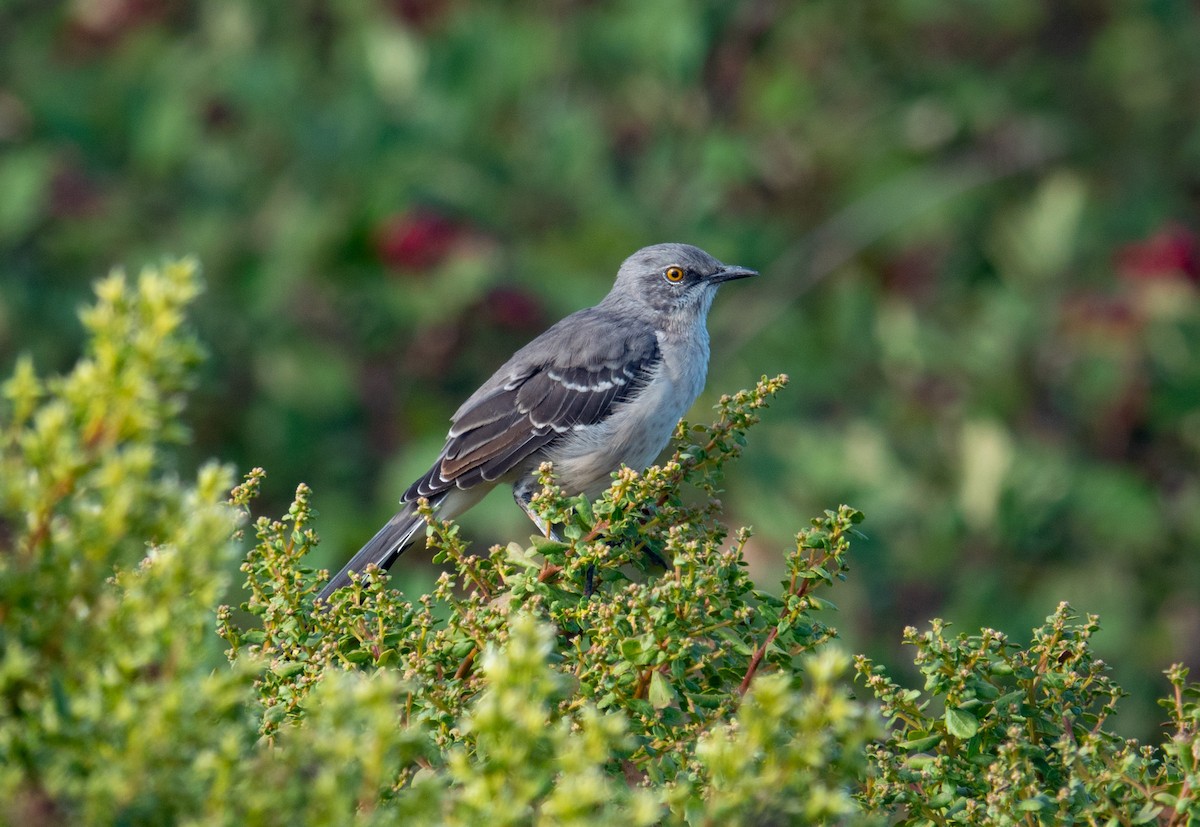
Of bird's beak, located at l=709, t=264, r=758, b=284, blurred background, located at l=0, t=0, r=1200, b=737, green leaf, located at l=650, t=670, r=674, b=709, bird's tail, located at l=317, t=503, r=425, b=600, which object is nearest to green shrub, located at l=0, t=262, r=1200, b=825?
green leaf, located at l=650, t=670, r=674, b=709

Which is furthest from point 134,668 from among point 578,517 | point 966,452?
point 966,452

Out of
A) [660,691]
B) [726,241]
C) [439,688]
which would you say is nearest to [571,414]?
[439,688]

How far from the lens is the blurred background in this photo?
32.2 ft

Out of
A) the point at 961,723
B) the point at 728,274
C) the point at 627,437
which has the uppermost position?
the point at 728,274

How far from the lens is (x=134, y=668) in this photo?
2.22m

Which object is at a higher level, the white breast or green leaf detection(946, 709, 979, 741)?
the white breast

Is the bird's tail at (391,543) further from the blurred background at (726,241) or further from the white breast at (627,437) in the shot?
the blurred background at (726,241)

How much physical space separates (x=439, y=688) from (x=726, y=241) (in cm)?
799

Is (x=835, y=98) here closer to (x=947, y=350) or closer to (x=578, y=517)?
(x=947, y=350)

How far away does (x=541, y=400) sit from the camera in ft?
20.3

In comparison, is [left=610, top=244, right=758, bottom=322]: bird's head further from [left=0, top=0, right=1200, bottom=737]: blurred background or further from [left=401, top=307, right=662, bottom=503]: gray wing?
[left=0, top=0, right=1200, bottom=737]: blurred background

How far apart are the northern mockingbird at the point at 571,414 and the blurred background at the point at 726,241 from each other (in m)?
2.57

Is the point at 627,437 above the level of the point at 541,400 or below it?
below

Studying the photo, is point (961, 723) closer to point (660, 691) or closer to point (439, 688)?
point (660, 691)
